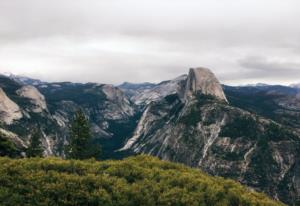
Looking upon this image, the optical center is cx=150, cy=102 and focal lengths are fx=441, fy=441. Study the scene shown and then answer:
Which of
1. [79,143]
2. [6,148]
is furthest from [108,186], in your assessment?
[79,143]

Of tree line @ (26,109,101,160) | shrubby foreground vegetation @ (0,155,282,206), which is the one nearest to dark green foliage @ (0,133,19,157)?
shrubby foreground vegetation @ (0,155,282,206)

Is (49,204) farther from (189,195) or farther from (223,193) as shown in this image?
(223,193)

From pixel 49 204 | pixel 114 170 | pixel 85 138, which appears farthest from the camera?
pixel 85 138

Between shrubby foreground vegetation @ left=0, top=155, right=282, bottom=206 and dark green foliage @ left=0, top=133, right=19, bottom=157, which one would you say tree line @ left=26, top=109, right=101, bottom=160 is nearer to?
dark green foliage @ left=0, top=133, right=19, bottom=157

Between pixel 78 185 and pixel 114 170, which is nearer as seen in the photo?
pixel 78 185

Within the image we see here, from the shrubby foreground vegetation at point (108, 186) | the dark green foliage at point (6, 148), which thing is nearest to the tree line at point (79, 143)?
the dark green foliage at point (6, 148)

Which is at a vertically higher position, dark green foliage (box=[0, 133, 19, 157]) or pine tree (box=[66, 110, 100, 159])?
dark green foliage (box=[0, 133, 19, 157])

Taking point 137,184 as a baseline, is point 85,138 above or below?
below

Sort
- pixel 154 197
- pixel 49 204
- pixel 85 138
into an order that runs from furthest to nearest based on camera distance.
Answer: pixel 85 138
pixel 154 197
pixel 49 204

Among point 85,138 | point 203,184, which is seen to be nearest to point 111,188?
point 203,184
